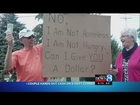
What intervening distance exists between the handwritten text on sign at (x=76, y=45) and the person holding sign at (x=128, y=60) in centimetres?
15

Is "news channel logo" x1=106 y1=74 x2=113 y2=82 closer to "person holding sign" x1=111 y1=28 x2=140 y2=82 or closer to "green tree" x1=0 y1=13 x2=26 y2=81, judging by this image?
"person holding sign" x1=111 y1=28 x2=140 y2=82

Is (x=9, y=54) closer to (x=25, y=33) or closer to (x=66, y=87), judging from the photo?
(x=25, y=33)

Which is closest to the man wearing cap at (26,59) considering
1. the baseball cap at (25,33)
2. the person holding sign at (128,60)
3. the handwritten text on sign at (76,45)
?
the baseball cap at (25,33)

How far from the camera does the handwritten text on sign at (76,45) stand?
115 inches

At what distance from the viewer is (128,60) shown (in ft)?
9.57

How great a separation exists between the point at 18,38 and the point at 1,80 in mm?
579

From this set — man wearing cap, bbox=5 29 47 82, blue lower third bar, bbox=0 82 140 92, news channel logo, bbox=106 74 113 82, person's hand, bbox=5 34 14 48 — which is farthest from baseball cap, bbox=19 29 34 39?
news channel logo, bbox=106 74 113 82

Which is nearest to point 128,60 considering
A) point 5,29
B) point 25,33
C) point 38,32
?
point 38,32

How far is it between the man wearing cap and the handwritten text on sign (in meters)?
0.10

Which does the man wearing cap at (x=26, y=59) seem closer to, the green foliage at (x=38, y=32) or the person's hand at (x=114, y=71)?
the green foliage at (x=38, y=32)
